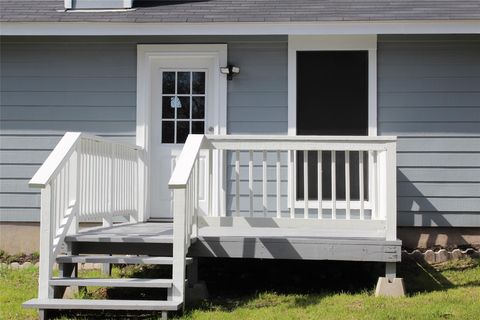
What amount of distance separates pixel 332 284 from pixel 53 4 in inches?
184

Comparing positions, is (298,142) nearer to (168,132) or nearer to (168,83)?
(168,132)

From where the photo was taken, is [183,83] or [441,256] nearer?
[441,256]

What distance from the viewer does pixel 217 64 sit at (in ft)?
24.5

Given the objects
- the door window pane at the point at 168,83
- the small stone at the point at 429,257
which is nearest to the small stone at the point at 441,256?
the small stone at the point at 429,257

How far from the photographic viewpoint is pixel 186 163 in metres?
5.23

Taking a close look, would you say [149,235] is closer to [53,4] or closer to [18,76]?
[18,76]

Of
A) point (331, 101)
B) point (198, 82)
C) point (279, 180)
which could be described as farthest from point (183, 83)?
point (279, 180)

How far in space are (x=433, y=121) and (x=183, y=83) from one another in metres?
2.90

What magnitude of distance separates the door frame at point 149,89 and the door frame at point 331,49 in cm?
76

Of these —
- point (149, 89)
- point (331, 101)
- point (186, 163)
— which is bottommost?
point (186, 163)

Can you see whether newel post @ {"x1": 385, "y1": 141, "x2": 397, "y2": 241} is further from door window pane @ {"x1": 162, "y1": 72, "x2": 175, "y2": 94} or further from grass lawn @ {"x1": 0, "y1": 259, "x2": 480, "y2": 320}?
door window pane @ {"x1": 162, "y1": 72, "x2": 175, "y2": 94}

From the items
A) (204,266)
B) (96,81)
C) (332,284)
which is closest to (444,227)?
(332,284)

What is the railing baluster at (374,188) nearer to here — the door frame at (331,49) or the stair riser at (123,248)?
the door frame at (331,49)

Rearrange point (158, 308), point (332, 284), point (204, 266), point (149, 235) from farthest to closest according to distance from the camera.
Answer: point (204, 266)
point (332, 284)
point (149, 235)
point (158, 308)
